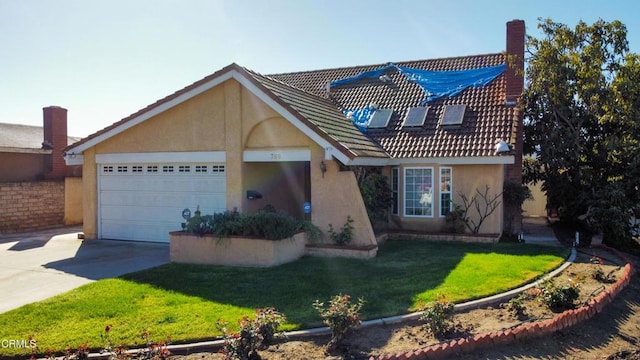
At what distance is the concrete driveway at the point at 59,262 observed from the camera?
9562mm

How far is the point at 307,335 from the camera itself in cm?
684

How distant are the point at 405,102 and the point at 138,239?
1086 centimetres

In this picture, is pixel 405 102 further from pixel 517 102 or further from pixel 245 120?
pixel 245 120

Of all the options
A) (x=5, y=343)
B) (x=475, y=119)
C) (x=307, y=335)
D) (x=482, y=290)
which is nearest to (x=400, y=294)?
(x=482, y=290)

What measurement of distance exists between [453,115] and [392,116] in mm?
2296

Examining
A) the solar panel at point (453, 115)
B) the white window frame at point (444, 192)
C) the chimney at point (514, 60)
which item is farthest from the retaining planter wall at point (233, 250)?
the chimney at point (514, 60)

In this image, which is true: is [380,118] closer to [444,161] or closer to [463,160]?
[444,161]

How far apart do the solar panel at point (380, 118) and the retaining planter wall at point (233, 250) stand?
644 centimetres

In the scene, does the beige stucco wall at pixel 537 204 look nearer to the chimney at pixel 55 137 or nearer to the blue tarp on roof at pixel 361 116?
the blue tarp on roof at pixel 361 116

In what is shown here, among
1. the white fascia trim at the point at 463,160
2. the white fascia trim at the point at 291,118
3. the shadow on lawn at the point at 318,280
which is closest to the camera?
the shadow on lawn at the point at 318,280

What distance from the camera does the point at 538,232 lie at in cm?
1694

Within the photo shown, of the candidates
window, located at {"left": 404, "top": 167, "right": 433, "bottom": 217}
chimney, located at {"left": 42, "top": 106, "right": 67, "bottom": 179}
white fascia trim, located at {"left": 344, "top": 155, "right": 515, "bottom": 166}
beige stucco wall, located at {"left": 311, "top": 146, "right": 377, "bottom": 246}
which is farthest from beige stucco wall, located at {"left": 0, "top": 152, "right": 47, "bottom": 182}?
window, located at {"left": 404, "top": 167, "right": 433, "bottom": 217}

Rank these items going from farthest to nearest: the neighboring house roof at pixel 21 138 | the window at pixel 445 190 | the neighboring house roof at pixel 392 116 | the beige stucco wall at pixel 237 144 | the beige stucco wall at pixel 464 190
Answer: the neighboring house roof at pixel 21 138
the window at pixel 445 190
the beige stucco wall at pixel 464 190
the neighboring house roof at pixel 392 116
the beige stucco wall at pixel 237 144

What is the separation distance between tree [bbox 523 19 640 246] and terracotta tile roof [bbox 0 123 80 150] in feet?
68.8
